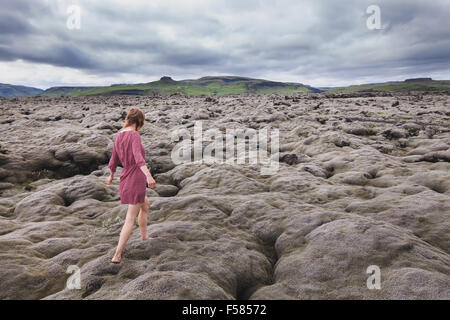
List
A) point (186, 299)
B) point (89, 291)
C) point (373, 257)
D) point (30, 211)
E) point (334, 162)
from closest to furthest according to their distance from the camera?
point (186, 299) < point (89, 291) < point (373, 257) < point (30, 211) < point (334, 162)

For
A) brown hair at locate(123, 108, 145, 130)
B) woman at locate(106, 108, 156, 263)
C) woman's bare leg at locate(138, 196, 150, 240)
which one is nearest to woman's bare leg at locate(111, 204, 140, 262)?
woman at locate(106, 108, 156, 263)

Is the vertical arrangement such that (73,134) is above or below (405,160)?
above

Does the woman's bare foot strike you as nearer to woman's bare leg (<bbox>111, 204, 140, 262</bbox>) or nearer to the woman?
woman's bare leg (<bbox>111, 204, 140, 262</bbox>)

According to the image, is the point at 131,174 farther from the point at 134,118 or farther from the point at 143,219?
the point at 134,118

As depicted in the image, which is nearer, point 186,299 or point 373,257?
point 186,299

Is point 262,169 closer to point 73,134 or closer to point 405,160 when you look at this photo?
point 405,160

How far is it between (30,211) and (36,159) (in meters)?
9.61

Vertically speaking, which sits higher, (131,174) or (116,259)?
(131,174)

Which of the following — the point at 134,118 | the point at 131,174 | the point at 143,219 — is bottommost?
the point at 143,219

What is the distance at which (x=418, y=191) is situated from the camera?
13062 millimetres

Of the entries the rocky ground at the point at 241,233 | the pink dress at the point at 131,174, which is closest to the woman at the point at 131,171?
the pink dress at the point at 131,174

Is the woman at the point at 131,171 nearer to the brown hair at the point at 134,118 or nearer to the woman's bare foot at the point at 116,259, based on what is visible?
the brown hair at the point at 134,118

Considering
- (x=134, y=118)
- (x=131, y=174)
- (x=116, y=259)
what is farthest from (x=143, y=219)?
(x=134, y=118)

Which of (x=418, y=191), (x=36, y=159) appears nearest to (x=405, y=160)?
(x=418, y=191)
